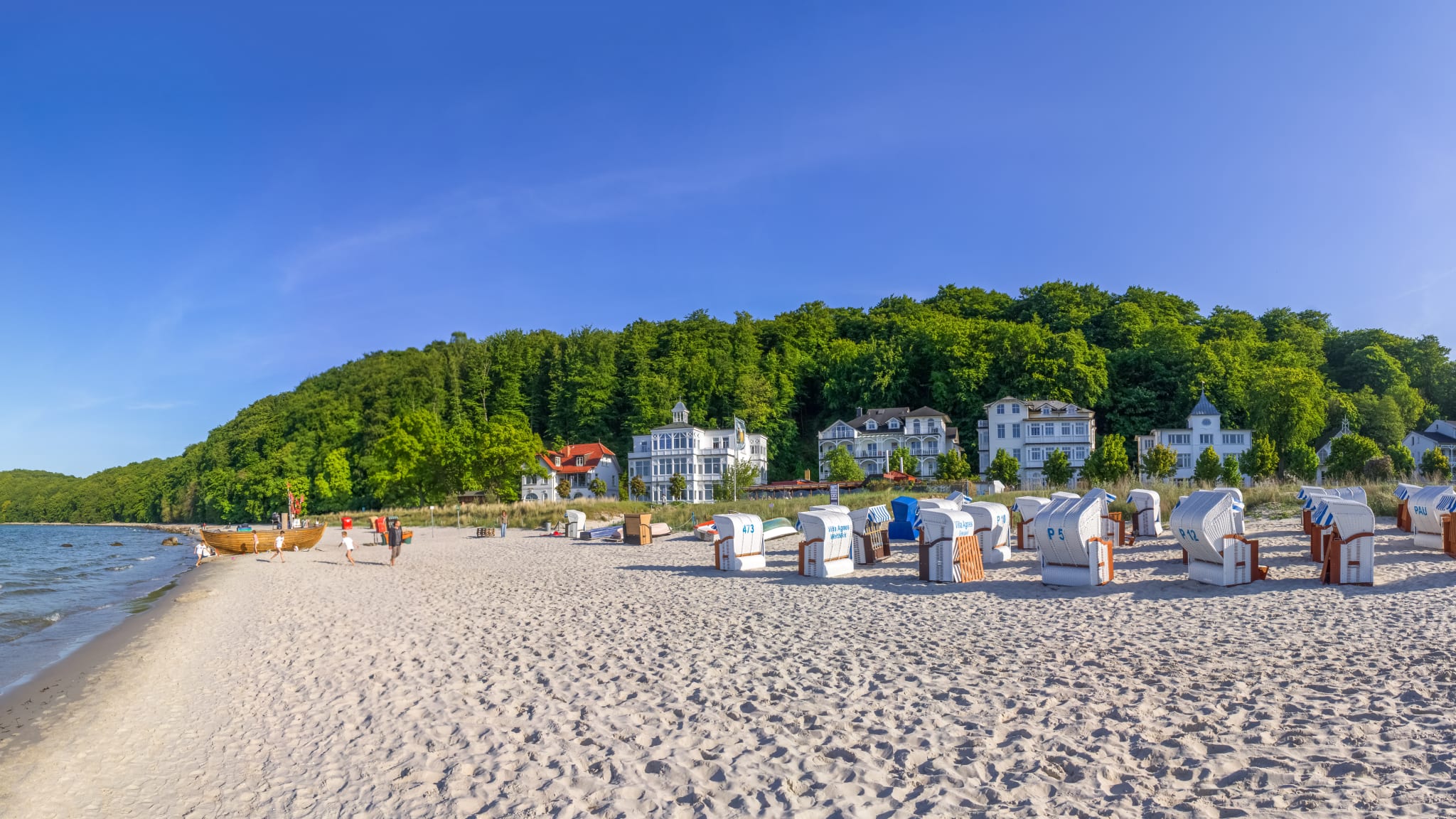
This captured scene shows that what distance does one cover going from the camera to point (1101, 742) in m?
5.65

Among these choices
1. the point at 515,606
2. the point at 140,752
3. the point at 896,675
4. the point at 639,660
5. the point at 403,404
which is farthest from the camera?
the point at 403,404

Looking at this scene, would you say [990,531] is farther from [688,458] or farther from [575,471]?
[575,471]

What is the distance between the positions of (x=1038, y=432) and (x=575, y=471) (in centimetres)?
4332

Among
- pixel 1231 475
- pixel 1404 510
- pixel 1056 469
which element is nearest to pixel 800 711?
pixel 1404 510

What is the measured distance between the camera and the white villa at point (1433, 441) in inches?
2800

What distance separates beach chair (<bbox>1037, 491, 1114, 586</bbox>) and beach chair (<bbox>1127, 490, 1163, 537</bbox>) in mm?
8416

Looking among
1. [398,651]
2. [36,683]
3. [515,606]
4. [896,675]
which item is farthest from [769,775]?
[36,683]

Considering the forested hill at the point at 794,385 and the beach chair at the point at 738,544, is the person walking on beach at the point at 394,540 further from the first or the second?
the forested hill at the point at 794,385

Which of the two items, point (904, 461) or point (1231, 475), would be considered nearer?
point (1231, 475)

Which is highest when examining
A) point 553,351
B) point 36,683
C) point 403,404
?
point 553,351

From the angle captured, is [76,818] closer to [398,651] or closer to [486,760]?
[486,760]

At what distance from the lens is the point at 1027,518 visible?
1964cm

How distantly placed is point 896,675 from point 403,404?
9333 cm

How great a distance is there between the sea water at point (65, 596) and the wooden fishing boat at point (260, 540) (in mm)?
1215
